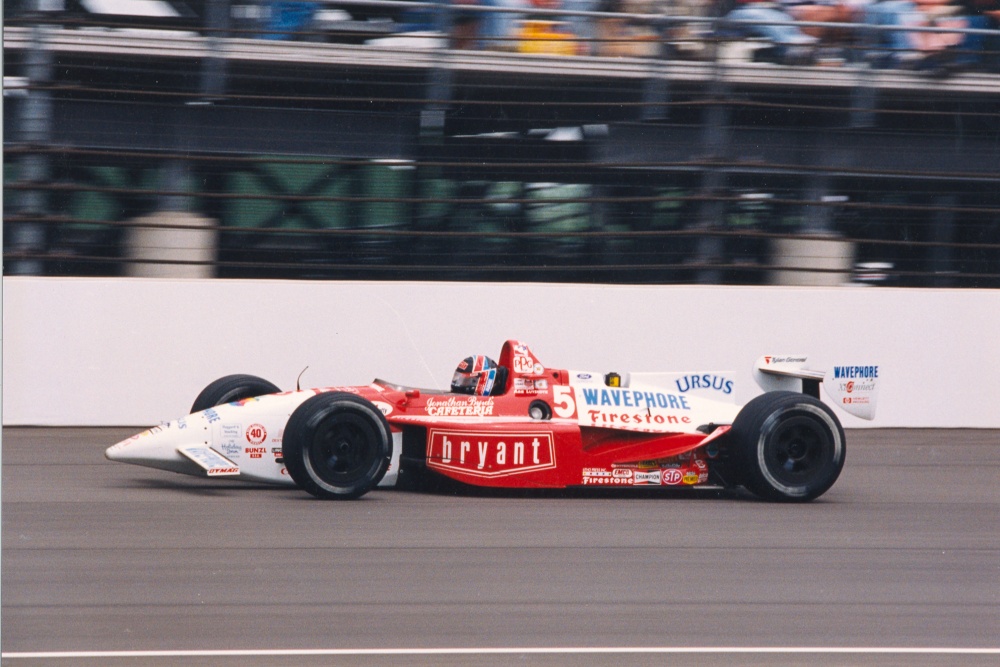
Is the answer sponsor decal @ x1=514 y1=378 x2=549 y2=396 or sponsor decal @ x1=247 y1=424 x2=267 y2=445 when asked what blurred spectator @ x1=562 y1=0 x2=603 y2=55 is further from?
sponsor decal @ x1=247 y1=424 x2=267 y2=445

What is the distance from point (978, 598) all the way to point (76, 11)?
8.85m

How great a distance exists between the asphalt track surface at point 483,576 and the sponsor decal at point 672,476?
0.12 meters

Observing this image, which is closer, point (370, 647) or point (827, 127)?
point (370, 647)

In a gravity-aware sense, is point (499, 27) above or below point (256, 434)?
above

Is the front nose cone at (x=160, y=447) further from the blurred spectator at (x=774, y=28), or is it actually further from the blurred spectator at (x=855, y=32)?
the blurred spectator at (x=855, y=32)

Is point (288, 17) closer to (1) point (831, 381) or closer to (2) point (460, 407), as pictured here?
(2) point (460, 407)

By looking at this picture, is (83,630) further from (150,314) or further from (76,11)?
(76,11)

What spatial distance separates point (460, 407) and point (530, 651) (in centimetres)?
325

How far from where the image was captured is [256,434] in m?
7.02

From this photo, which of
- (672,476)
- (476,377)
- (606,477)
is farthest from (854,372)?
(476,377)

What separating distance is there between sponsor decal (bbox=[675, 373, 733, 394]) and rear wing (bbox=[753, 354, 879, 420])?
23 centimetres

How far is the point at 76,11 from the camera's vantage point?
10609 millimetres

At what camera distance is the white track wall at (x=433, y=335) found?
9.97 m

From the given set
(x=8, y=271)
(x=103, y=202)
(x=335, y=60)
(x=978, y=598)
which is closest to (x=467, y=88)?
(x=335, y=60)
